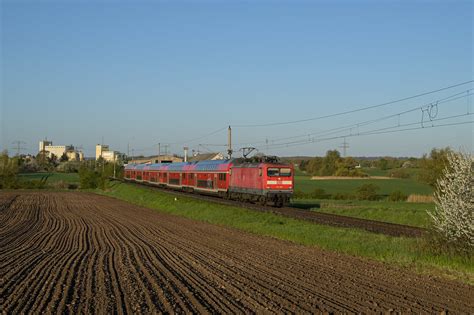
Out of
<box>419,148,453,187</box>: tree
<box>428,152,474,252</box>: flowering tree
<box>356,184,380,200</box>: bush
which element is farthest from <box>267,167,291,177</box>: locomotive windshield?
<box>356,184,380,200</box>: bush

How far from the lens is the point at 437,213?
17.8 m

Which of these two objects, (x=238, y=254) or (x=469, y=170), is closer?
(x=469, y=170)

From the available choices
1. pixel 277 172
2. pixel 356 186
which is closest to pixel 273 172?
pixel 277 172

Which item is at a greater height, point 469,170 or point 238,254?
point 469,170

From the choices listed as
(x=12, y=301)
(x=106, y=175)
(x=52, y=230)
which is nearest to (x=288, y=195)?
(x=52, y=230)

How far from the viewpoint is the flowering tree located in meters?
16.1

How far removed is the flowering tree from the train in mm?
19876

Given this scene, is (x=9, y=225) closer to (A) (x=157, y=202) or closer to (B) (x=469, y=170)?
(A) (x=157, y=202)

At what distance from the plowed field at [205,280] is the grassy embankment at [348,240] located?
894mm

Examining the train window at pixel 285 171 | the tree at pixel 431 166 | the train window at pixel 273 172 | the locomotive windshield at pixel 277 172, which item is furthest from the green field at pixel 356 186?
the train window at pixel 273 172

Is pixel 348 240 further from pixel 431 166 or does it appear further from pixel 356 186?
pixel 356 186

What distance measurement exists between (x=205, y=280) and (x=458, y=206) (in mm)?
7917

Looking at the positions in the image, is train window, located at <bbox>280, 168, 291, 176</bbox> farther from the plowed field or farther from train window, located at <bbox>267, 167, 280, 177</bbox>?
the plowed field

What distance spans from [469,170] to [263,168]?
20.8 meters
